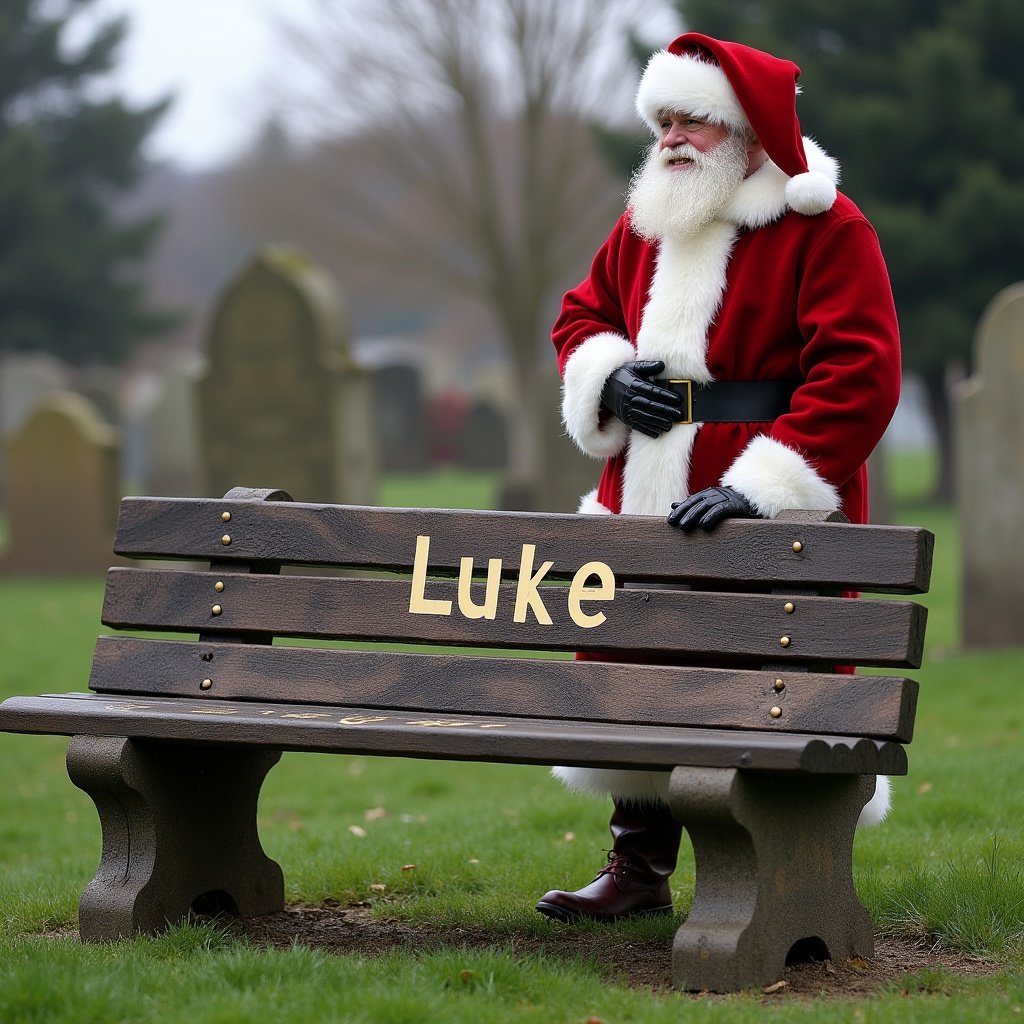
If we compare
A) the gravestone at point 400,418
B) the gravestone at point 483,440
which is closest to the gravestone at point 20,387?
the gravestone at point 400,418

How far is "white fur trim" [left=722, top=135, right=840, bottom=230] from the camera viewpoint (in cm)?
397

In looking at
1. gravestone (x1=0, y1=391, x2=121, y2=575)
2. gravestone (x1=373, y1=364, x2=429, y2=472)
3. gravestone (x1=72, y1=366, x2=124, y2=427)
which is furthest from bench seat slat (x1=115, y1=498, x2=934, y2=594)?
gravestone (x1=373, y1=364, x2=429, y2=472)

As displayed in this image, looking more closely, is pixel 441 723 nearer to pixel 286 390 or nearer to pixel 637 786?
pixel 637 786

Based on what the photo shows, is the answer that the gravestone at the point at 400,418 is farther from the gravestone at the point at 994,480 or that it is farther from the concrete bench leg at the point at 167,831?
the concrete bench leg at the point at 167,831

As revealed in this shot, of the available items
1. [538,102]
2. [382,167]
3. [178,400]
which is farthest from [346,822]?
[382,167]

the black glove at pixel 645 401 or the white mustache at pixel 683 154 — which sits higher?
the white mustache at pixel 683 154

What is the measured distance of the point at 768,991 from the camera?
135 inches

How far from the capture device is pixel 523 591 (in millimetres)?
3854

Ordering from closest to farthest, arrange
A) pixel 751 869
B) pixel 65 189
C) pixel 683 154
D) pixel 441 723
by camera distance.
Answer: pixel 751 869 < pixel 441 723 < pixel 683 154 < pixel 65 189

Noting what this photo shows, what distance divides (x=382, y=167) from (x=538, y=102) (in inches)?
170

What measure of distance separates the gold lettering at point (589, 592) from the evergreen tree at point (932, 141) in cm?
1651

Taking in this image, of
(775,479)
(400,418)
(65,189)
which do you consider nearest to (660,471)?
(775,479)

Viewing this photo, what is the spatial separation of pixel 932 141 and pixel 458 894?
1749 centimetres

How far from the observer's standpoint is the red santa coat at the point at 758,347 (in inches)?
151
